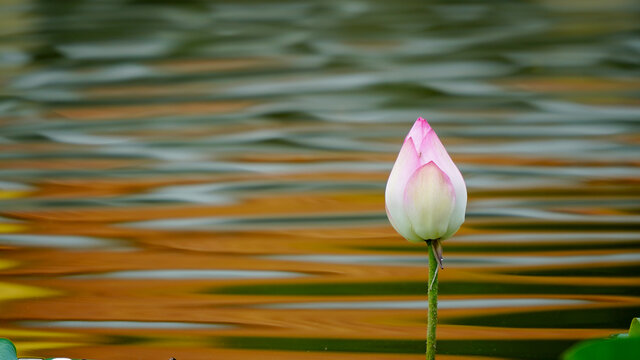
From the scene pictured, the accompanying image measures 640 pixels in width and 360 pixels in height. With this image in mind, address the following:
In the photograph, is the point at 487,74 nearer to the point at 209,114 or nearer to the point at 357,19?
the point at 209,114

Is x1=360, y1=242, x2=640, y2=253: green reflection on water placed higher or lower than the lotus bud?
higher

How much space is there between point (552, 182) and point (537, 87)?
116cm

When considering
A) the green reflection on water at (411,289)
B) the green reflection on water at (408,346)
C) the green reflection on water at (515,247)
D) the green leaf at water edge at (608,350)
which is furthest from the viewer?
the green reflection on water at (515,247)

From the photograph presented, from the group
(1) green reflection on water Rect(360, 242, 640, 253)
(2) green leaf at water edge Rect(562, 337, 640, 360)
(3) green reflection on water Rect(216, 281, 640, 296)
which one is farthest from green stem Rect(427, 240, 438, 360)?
(1) green reflection on water Rect(360, 242, 640, 253)

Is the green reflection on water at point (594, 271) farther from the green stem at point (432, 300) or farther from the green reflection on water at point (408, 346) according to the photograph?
the green stem at point (432, 300)

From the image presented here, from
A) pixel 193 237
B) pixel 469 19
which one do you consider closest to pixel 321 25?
pixel 469 19

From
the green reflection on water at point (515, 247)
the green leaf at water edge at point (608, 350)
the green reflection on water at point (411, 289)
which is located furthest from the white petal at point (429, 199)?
the green reflection on water at point (515, 247)

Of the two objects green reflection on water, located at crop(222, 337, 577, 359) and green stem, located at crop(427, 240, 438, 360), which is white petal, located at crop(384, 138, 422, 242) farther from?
green reflection on water, located at crop(222, 337, 577, 359)

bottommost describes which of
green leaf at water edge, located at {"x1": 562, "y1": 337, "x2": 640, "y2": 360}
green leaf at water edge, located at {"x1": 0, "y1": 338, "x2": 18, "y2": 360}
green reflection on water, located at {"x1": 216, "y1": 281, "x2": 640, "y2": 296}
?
green leaf at water edge, located at {"x1": 562, "y1": 337, "x2": 640, "y2": 360}

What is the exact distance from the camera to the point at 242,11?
214 inches

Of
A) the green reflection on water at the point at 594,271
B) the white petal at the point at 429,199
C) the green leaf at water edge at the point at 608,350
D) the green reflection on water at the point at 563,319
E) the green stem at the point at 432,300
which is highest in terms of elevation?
the green reflection on water at the point at 594,271

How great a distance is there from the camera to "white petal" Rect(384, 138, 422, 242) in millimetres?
570

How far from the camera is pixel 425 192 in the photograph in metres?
0.57

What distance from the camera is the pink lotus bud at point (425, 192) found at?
1.86 ft
